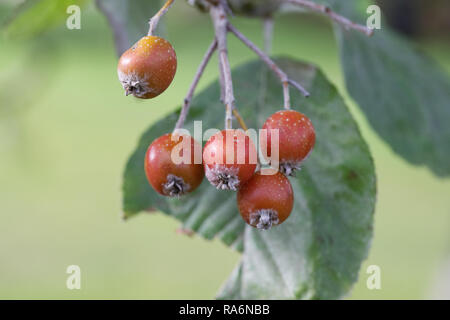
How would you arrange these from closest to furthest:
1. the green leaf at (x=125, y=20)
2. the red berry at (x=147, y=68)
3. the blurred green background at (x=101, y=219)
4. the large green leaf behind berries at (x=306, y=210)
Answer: the red berry at (x=147, y=68) < the large green leaf behind berries at (x=306, y=210) < the green leaf at (x=125, y=20) < the blurred green background at (x=101, y=219)

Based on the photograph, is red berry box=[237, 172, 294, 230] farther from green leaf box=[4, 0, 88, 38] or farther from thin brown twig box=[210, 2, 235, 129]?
green leaf box=[4, 0, 88, 38]

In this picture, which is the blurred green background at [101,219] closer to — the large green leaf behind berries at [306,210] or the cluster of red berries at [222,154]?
the large green leaf behind berries at [306,210]

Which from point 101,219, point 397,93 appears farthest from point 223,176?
point 101,219

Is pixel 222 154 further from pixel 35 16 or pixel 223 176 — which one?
pixel 35 16

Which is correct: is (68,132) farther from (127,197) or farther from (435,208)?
(127,197)

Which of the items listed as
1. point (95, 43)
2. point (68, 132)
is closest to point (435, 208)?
point (68, 132)

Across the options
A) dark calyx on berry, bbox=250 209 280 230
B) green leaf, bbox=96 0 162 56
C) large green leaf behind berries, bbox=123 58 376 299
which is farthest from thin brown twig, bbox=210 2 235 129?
green leaf, bbox=96 0 162 56

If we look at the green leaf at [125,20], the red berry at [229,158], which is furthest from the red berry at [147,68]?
the green leaf at [125,20]
